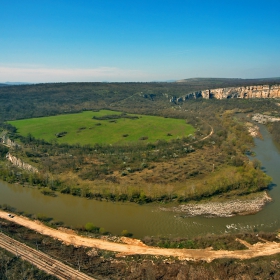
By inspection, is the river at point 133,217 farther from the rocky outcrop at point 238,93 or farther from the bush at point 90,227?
the rocky outcrop at point 238,93

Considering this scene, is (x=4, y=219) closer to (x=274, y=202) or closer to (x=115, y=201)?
(x=115, y=201)

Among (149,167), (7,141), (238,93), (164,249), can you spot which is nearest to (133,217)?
(164,249)

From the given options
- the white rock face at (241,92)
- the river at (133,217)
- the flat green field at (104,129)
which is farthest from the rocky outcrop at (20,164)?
the white rock face at (241,92)

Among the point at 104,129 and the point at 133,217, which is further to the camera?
the point at 104,129

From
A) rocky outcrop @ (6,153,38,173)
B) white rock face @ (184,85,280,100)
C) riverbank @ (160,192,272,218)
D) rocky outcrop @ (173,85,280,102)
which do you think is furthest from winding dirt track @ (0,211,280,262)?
white rock face @ (184,85,280,100)

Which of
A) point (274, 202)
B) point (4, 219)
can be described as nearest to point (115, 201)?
point (4, 219)

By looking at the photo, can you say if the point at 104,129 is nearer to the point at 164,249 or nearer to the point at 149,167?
the point at 149,167
